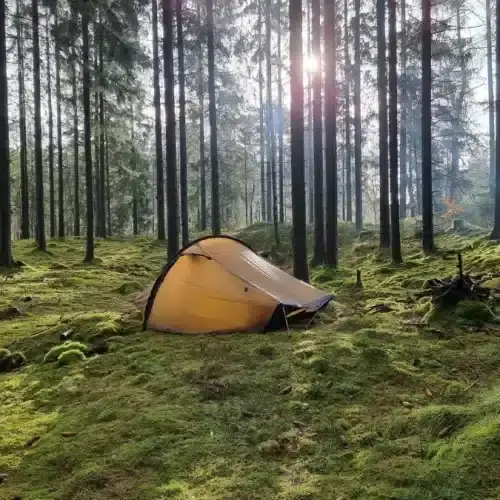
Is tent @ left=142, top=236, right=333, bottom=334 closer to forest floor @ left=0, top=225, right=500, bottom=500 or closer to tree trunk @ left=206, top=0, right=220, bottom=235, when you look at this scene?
forest floor @ left=0, top=225, right=500, bottom=500

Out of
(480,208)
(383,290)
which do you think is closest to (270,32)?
(480,208)

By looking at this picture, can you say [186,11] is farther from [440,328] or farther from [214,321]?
[440,328]

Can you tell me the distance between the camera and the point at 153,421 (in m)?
3.84

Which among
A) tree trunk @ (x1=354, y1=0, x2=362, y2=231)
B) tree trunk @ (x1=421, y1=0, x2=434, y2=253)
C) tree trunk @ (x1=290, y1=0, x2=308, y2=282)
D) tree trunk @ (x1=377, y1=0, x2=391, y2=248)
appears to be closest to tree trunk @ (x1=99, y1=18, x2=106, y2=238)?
tree trunk @ (x1=290, y1=0, x2=308, y2=282)

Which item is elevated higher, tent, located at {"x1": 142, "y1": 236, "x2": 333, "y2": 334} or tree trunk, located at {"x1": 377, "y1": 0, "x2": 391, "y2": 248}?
tree trunk, located at {"x1": 377, "y1": 0, "x2": 391, "y2": 248}

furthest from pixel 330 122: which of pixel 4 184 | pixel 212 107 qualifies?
pixel 4 184

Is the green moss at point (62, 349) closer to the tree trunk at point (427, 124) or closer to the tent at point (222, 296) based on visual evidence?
the tent at point (222, 296)

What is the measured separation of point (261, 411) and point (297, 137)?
6.03 meters

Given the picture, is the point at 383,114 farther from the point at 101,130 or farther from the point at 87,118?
the point at 101,130

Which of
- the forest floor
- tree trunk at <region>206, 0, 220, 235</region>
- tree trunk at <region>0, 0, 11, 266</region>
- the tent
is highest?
tree trunk at <region>206, 0, 220, 235</region>

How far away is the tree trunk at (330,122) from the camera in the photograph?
11.2 metres

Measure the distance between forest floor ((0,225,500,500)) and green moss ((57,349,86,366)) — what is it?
36 mm

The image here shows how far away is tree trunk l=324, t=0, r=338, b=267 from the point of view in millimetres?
11242

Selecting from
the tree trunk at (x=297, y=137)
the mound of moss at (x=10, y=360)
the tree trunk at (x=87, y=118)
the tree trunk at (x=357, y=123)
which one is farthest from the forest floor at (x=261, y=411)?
the tree trunk at (x=357, y=123)
